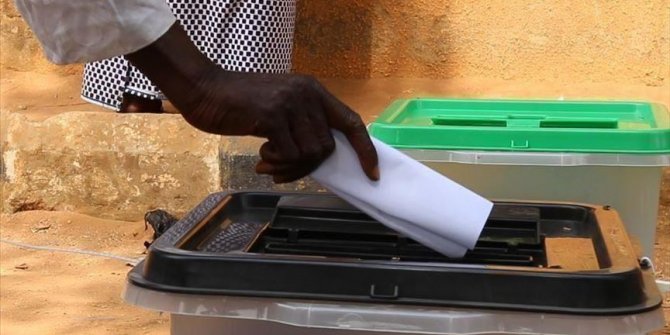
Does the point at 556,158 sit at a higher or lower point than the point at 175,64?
lower

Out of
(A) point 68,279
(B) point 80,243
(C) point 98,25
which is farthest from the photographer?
(B) point 80,243

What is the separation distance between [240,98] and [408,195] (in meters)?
0.23

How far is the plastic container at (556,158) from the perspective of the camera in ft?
5.64

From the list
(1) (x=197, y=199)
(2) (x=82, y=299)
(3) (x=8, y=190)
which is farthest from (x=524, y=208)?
(3) (x=8, y=190)

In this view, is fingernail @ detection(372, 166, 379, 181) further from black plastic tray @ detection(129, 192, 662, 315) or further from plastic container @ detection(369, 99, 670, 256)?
plastic container @ detection(369, 99, 670, 256)

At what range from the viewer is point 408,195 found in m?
1.13

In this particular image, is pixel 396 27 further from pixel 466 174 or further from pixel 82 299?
pixel 466 174

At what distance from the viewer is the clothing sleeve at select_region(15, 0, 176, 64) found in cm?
99

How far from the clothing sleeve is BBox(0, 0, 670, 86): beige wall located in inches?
106

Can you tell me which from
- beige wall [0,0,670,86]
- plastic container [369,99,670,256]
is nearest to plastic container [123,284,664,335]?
plastic container [369,99,670,256]

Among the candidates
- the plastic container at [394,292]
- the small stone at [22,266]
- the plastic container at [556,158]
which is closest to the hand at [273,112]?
the plastic container at [394,292]

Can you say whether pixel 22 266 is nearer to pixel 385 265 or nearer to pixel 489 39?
pixel 489 39

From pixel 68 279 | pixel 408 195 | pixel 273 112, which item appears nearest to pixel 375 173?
pixel 408 195

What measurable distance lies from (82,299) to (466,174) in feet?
4.02
